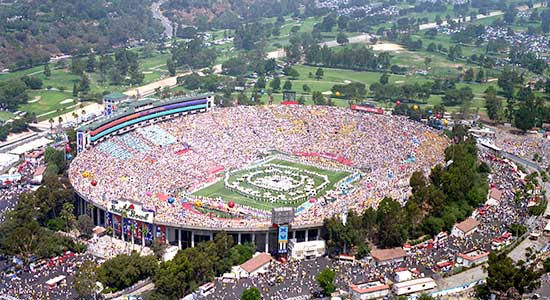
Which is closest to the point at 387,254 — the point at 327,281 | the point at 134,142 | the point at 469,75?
the point at 327,281

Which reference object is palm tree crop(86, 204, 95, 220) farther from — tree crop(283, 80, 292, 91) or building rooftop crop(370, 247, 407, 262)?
tree crop(283, 80, 292, 91)

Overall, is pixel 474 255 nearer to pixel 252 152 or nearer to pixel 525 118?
pixel 252 152

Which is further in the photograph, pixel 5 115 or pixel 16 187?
pixel 5 115

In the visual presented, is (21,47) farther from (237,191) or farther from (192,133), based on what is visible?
(237,191)

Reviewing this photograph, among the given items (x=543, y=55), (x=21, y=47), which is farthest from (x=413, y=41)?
(x=21, y=47)

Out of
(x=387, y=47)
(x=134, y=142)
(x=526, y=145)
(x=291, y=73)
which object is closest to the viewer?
(x=134, y=142)
